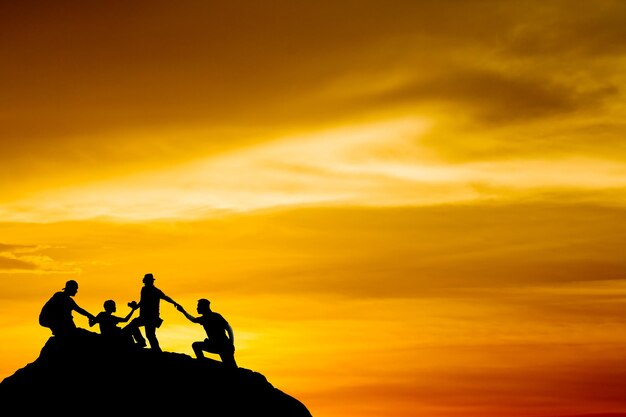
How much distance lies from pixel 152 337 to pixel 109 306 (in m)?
2.25

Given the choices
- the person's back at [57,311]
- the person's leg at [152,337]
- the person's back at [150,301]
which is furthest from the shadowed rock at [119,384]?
the person's back at [150,301]

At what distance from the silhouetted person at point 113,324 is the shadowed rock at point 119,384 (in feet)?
1.47

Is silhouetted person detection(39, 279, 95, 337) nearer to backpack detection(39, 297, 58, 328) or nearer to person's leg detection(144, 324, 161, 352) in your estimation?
backpack detection(39, 297, 58, 328)

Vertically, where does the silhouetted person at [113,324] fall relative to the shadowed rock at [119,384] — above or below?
above

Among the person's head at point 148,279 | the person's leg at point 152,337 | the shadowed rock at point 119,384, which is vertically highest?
the person's head at point 148,279

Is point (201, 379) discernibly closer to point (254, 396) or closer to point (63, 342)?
point (254, 396)

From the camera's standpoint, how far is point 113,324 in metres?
41.2

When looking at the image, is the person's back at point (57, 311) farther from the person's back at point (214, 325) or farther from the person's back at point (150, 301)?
the person's back at point (214, 325)

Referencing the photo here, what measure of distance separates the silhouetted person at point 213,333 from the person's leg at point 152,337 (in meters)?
1.45

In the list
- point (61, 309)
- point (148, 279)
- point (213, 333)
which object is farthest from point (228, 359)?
point (61, 309)

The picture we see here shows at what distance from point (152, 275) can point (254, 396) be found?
6.85 metres

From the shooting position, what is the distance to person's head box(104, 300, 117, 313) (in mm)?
40125

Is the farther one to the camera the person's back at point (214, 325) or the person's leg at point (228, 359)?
the person's leg at point (228, 359)

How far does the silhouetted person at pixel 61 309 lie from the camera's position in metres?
39.5
